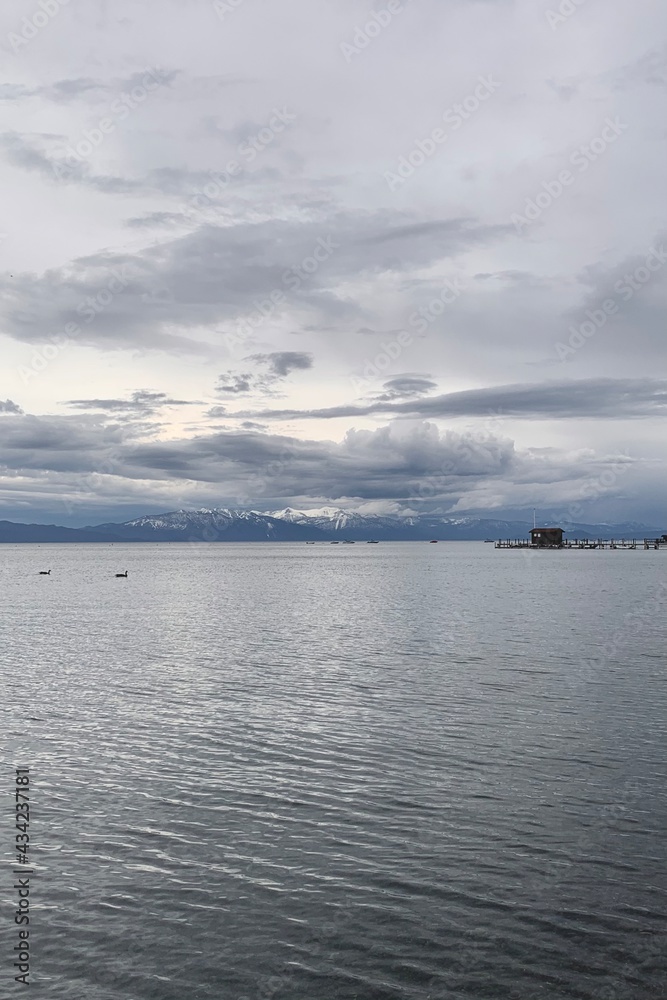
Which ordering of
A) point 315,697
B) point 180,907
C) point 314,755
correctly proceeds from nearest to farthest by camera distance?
point 180,907
point 314,755
point 315,697

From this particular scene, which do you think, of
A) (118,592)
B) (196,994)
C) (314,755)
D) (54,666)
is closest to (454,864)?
(196,994)

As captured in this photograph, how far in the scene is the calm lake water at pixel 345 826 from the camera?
16.2 m

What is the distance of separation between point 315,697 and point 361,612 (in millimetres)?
52711

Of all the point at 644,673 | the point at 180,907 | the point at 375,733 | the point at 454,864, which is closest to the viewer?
the point at 180,907

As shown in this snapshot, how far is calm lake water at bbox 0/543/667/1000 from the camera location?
53.3 ft

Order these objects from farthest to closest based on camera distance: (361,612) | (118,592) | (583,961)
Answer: (118,592) < (361,612) < (583,961)

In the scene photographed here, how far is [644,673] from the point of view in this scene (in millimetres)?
48531

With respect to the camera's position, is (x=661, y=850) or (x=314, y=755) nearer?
(x=661, y=850)

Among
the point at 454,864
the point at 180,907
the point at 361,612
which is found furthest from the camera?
the point at 361,612

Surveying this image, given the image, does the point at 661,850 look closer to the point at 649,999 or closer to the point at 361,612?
the point at 649,999

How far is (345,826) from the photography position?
2369cm

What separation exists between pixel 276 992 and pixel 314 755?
16189 mm

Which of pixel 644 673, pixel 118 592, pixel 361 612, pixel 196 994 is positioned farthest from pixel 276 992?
pixel 118 592

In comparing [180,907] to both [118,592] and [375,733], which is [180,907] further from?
[118,592]
